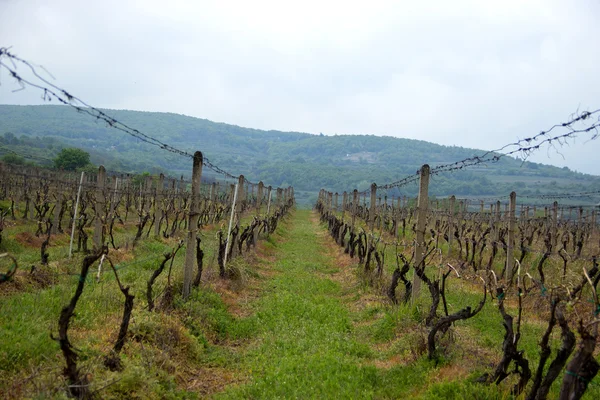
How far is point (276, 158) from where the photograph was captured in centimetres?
19525

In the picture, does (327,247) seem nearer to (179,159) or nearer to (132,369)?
(132,369)

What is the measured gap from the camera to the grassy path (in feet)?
17.8

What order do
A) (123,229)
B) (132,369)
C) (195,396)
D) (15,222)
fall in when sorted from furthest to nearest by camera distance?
1. (123,229)
2. (15,222)
3. (195,396)
4. (132,369)

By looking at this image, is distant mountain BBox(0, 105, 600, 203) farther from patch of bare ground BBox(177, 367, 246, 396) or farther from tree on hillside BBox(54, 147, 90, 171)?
patch of bare ground BBox(177, 367, 246, 396)

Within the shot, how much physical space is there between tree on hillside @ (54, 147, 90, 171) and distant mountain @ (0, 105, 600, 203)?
21396mm

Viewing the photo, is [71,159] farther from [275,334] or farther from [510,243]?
[275,334]

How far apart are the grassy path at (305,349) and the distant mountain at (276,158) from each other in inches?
2732

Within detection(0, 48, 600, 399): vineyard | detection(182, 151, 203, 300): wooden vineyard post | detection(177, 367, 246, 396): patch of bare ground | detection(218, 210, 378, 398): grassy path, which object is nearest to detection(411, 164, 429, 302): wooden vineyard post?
detection(0, 48, 600, 399): vineyard

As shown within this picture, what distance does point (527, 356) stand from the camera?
20.1ft

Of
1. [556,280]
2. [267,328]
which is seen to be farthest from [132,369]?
[556,280]

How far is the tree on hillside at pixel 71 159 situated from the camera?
2026 inches

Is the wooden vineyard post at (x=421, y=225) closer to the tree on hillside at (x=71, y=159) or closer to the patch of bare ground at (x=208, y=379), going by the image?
the patch of bare ground at (x=208, y=379)

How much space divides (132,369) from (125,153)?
14821cm

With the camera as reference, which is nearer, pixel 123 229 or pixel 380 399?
pixel 380 399
